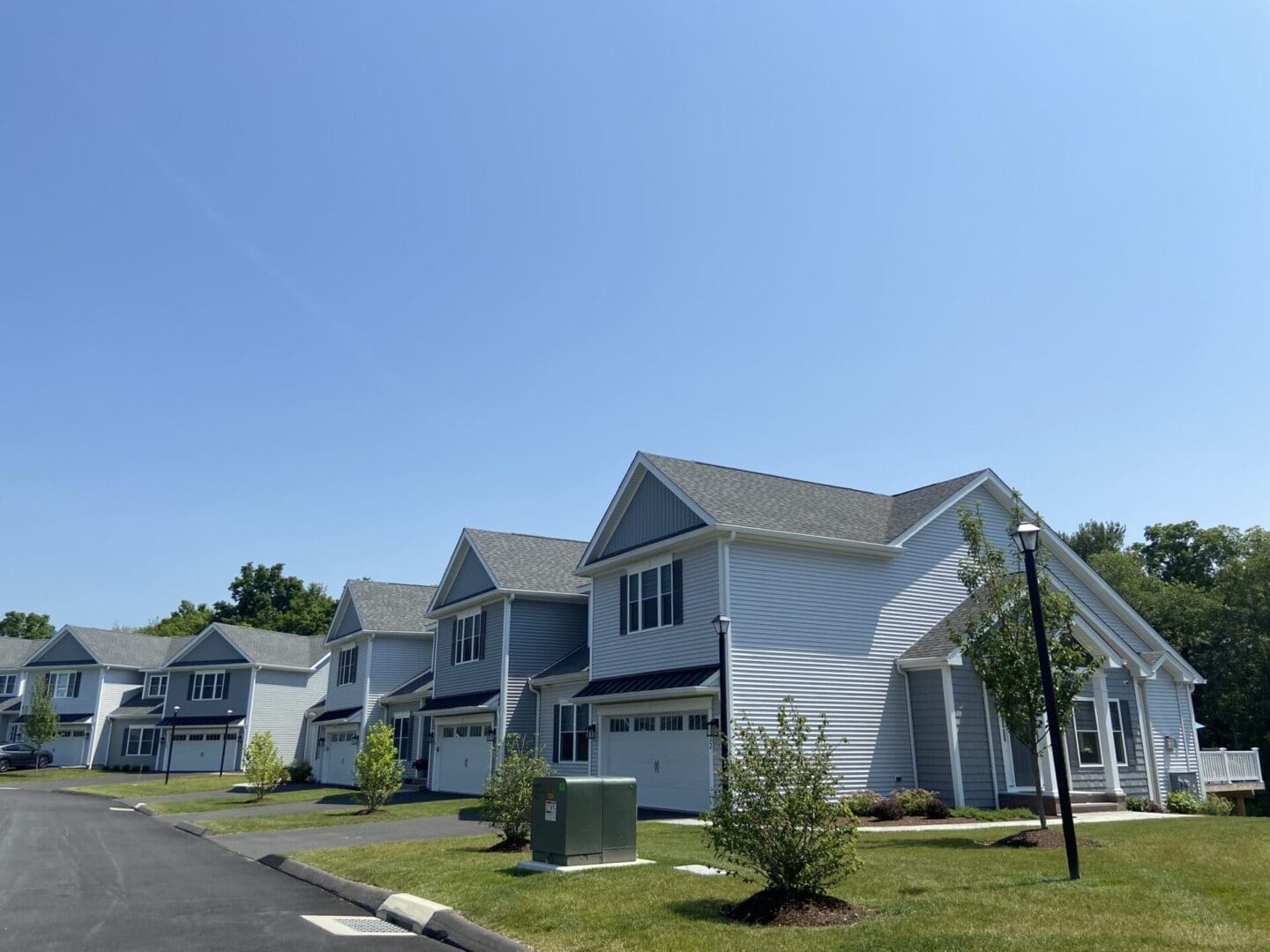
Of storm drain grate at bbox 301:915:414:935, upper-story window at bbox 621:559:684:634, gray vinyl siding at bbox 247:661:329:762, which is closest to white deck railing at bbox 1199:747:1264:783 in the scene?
upper-story window at bbox 621:559:684:634

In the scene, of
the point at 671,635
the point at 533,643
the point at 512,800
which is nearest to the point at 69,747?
the point at 533,643

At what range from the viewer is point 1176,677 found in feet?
89.1

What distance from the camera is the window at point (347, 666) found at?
41.4 metres

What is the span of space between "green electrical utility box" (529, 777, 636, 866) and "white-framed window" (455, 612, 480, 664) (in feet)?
64.0

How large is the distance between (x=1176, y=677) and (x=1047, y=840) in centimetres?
1510

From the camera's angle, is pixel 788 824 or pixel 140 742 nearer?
pixel 788 824

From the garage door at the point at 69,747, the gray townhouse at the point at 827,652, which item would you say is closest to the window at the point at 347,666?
the gray townhouse at the point at 827,652

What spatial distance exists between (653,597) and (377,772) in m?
8.12

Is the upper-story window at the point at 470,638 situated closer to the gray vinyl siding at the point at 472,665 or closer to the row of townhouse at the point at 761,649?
the row of townhouse at the point at 761,649

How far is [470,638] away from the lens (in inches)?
1315

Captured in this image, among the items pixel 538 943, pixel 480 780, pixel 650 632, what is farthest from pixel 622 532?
pixel 538 943

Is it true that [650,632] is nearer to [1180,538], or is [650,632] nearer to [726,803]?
[726,803]

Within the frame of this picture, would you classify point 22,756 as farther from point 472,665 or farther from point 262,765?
point 472,665

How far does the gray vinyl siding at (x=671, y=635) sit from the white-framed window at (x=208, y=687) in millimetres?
33391
